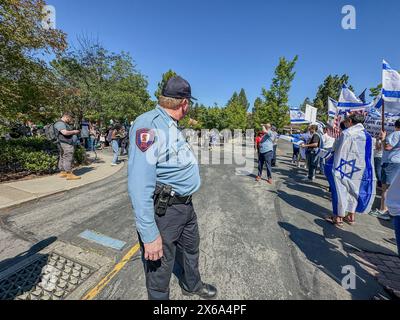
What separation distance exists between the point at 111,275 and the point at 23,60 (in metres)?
6.57

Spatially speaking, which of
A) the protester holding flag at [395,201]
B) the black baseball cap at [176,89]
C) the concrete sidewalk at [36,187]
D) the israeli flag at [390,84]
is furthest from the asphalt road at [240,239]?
the israeli flag at [390,84]

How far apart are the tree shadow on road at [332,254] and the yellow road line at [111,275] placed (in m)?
2.51

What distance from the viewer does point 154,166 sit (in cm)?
147

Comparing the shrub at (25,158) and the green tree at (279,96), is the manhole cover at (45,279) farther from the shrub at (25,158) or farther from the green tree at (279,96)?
the green tree at (279,96)

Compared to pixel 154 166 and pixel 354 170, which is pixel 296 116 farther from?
pixel 154 166

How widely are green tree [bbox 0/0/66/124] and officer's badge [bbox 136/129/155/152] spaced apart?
616 cm

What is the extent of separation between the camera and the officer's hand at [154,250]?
152 centimetres

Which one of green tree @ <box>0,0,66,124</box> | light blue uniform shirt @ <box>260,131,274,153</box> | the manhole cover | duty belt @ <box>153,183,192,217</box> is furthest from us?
light blue uniform shirt @ <box>260,131,274,153</box>

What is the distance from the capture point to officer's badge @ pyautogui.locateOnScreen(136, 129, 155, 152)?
1.45 m

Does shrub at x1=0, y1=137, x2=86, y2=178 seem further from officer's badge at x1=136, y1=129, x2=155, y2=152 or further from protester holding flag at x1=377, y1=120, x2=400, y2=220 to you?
protester holding flag at x1=377, y1=120, x2=400, y2=220

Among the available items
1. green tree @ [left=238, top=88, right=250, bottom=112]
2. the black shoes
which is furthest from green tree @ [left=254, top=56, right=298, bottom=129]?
green tree @ [left=238, top=88, right=250, bottom=112]
